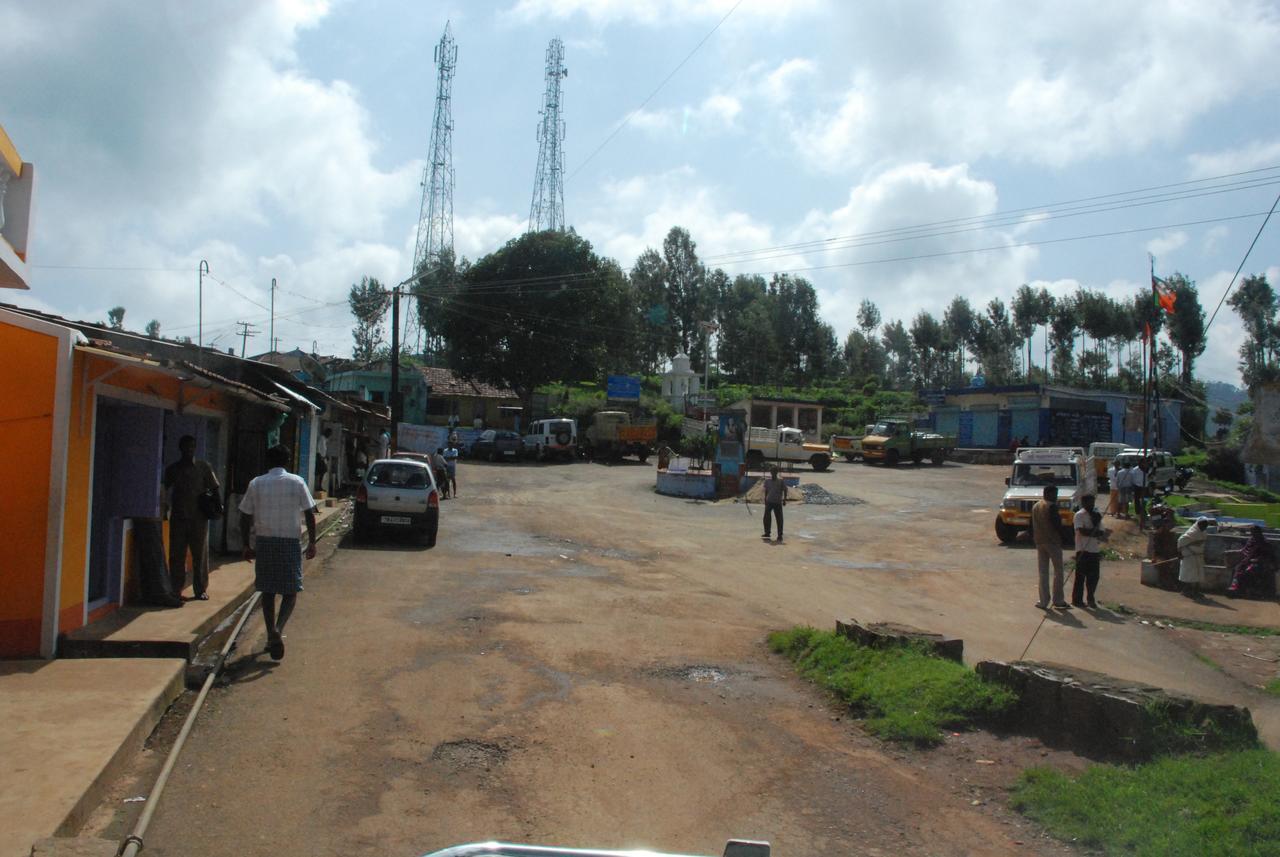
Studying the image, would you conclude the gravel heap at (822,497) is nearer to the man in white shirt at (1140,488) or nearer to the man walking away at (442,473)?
the man in white shirt at (1140,488)

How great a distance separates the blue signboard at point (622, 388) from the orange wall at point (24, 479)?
5054 centimetres

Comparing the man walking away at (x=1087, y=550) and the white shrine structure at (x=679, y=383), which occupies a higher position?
the white shrine structure at (x=679, y=383)

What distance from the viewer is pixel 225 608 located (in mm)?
9562

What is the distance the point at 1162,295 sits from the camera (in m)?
22.1

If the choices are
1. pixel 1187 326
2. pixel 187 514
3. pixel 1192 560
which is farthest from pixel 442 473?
pixel 1187 326

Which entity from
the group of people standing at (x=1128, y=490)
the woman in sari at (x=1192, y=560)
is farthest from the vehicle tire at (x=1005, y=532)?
the woman in sari at (x=1192, y=560)

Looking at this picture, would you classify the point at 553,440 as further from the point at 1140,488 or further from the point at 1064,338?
the point at 1064,338

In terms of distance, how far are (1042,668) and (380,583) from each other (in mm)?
8715

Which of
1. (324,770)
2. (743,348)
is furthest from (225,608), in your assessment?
(743,348)

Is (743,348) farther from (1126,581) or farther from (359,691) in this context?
(359,691)

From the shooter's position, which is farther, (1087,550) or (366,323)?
(366,323)

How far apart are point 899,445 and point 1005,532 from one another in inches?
947

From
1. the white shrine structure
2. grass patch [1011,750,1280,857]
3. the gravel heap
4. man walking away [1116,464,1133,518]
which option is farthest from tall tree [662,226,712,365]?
grass patch [1011,750,1280,857]

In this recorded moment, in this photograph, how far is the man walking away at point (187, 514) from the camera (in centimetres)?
935
